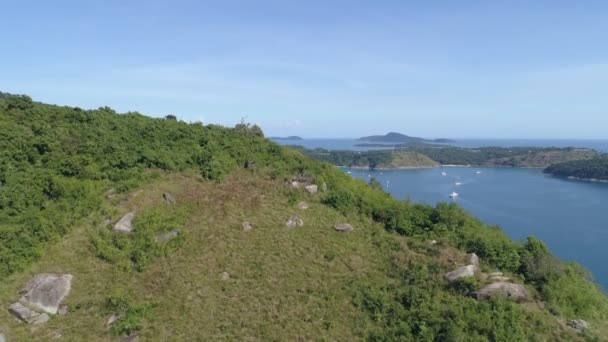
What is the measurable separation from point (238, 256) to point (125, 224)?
5.10m

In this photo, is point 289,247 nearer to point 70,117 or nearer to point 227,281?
point 227,281

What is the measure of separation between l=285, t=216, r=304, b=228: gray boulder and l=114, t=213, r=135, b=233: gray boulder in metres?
6.94

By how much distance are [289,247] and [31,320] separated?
9370 millimetres

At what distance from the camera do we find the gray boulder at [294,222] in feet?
59.7

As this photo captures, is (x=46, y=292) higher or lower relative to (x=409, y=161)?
higher

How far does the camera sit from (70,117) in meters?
24.2

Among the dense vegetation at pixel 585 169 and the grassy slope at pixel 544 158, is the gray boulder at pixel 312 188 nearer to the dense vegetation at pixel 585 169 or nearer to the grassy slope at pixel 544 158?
the dense vegetation at pixel 585 169

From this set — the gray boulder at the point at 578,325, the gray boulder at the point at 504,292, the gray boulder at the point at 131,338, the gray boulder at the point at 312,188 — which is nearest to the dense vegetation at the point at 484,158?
the gray boulder at the point at 312,188

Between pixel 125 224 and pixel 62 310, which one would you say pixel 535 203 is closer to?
pixel 125 224

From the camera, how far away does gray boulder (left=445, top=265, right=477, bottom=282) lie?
1454 centimetres

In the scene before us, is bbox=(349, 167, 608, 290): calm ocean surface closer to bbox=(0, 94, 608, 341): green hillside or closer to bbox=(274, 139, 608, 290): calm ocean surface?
bbox=(274, 139, 608, 290): calm ocean surface

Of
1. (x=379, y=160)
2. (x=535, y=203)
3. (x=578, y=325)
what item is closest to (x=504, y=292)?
(x=578, y=325)

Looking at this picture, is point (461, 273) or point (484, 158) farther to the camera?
point (484, 158)

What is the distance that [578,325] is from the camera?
12992 mm
